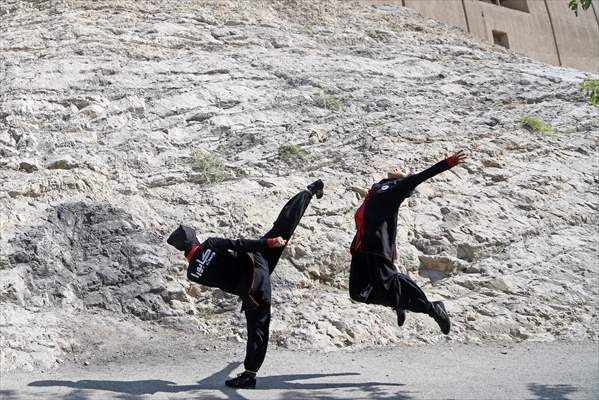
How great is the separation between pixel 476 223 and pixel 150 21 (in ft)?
25.6

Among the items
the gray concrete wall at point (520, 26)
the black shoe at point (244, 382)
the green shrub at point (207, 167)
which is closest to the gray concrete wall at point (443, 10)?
the gray concrete wall at point (520, 26)

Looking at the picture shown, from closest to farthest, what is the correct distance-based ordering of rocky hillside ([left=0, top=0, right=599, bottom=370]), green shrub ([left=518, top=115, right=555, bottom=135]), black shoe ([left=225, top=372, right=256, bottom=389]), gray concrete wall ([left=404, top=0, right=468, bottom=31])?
black shoe ([left=225, top=372, right=256, bottom=389]) → rocky hillside ([left=0, top=0, right=599, bottom=370]) → green shrub ([left=518, top=115, right=555, bottom=135]) → gray concrete wall ([left=404, top=0, right=468, bottom=31])

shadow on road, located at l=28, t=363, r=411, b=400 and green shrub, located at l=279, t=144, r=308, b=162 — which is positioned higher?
green shrub, located at l=279, t=144, r=308, b=162

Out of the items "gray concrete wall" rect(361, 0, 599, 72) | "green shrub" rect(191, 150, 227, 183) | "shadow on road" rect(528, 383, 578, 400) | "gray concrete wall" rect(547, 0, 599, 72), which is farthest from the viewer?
"gray concrete wall" rect(547, 0, 599, 72)

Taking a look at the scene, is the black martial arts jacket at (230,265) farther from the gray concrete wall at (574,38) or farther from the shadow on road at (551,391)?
the gray concrete wall at (574,38)

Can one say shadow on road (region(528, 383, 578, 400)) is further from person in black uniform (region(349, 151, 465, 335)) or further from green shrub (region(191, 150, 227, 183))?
green shrub (region(191, 150, 227, 183))

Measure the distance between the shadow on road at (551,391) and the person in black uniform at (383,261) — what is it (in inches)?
31.5

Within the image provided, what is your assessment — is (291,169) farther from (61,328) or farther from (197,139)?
(61,328)

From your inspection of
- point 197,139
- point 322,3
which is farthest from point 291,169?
point 322,3

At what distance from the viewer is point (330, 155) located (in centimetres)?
967

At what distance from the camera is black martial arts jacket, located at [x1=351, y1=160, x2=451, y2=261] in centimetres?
555

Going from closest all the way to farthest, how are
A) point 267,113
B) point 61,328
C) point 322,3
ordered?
point 61,328
point 267,113
point 322,3

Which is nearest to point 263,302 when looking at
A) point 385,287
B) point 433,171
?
point 385,287

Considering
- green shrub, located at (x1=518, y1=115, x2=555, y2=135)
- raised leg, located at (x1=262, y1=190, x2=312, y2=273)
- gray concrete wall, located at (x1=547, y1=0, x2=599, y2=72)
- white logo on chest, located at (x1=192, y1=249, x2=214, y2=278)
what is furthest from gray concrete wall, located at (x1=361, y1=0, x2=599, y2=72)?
white logo on chest, located at (x1=192, y1=249, x2=214, y2=278)
